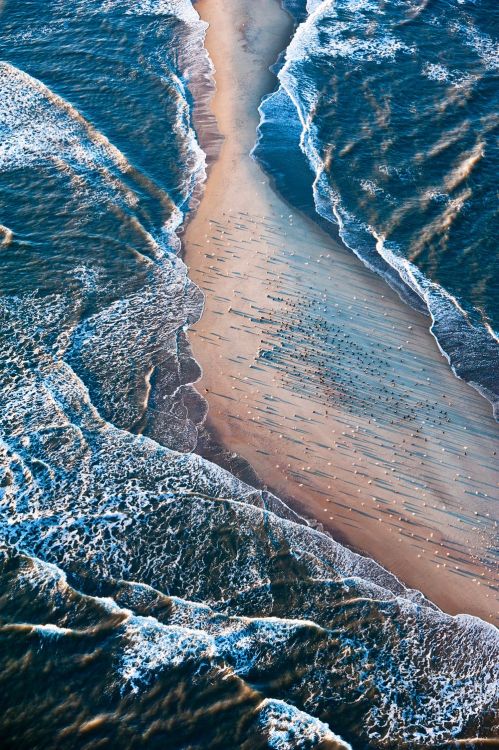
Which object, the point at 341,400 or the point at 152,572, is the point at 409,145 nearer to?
the point at 341,400

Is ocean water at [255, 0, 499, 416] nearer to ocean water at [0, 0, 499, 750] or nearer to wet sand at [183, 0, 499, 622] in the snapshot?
wet sand at [183, 0, 499, 622]

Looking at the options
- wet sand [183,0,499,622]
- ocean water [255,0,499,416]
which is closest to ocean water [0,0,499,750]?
wet sand [183,0,499,622]

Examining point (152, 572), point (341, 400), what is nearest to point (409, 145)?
point (341, 400)

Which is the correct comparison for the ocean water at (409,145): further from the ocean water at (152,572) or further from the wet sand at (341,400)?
the ocean water at (152,572)

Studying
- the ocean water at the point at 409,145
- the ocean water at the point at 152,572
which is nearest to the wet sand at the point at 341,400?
the ocean water at the point at 152,572

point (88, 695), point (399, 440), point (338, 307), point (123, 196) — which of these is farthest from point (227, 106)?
point (88, 695)

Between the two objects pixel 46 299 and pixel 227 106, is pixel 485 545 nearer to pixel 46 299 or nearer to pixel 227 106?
pixel 46 299
